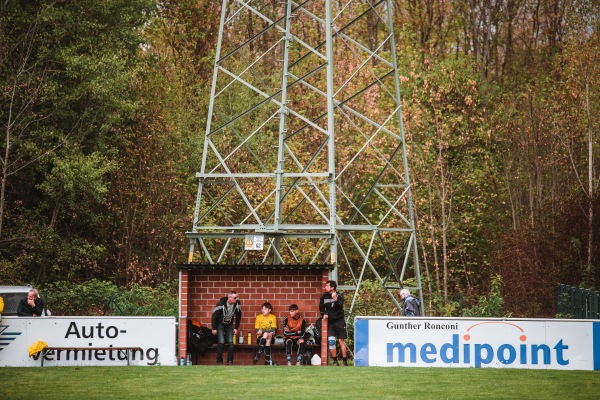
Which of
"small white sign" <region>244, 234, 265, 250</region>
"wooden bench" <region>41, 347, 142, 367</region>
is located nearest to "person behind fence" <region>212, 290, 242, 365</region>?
"wooden bench" <region>41, 347, 142, 367</region>

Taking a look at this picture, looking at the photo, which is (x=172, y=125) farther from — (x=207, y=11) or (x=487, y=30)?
(x=487, y=30)

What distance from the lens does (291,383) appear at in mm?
20891

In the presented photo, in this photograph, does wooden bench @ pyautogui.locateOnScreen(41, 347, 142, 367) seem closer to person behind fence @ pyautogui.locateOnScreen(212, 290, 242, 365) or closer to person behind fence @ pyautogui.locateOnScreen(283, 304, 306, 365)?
person behind fence @ pyautogui.locateOnScreen(212, 290, 242, 365)

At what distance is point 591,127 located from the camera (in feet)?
132

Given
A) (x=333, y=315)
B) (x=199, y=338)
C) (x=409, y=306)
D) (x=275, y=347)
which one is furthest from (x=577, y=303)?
(x=199, y=338)

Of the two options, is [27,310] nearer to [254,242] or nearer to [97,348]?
[97,348]

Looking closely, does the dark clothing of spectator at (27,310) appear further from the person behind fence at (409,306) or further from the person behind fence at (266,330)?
the person behind fence at (409,306)

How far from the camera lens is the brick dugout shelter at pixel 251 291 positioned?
26.5 metres

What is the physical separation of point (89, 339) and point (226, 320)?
9.44 ft

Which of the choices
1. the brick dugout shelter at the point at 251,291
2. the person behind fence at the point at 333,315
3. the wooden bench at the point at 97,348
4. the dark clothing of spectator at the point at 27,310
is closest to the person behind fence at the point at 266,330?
the brick dugout shelter at the point at 251,291

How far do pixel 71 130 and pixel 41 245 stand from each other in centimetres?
413

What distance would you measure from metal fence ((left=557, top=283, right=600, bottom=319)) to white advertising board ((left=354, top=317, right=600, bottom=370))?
4.08 metres

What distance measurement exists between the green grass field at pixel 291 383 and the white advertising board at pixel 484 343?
918 millimetres

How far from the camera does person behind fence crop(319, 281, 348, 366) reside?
25.4 metres
